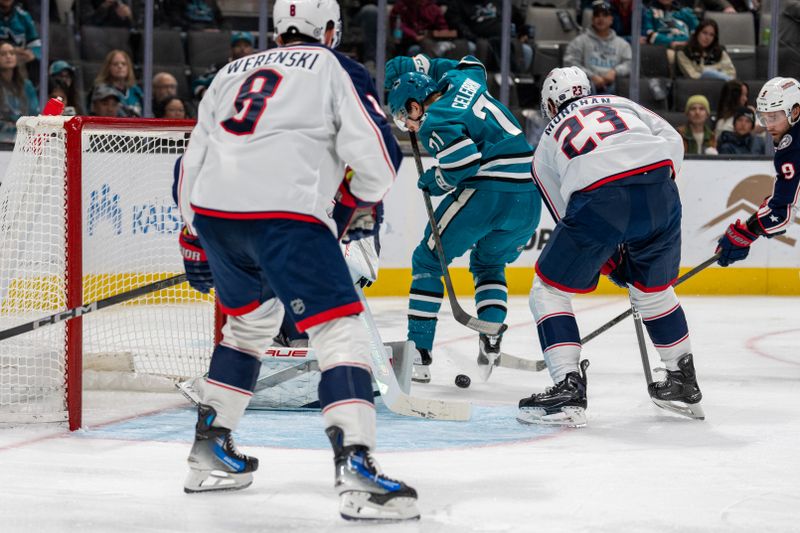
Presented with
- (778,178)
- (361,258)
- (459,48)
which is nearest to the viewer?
(361,258)

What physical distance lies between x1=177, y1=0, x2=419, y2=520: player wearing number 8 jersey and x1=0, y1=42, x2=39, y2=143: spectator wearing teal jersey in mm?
4089

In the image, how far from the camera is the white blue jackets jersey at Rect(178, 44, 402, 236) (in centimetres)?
238

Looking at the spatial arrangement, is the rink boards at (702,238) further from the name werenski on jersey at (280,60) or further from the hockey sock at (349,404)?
the hockey sock at (349,404)

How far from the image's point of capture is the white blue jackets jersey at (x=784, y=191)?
13.3 ft

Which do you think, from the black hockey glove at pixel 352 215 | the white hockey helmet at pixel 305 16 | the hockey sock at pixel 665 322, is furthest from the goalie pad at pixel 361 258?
the white hockey helmet at pixel 305 16

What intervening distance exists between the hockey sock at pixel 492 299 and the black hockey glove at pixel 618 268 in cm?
76

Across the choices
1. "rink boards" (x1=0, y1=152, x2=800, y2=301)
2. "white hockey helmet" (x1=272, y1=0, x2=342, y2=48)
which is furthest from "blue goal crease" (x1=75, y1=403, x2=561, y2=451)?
"rink boards" (x1=0, y1=152, x2=800, y2=301)

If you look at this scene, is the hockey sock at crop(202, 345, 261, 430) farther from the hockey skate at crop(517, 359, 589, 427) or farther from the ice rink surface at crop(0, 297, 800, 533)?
A: the hockey skate at crop(517, 359, 589, 427)

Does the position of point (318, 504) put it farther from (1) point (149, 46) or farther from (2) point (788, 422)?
(1) point (149, 46)

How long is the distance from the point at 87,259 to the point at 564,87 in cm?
147

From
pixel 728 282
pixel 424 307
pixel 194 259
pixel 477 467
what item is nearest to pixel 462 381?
pixel 424 307

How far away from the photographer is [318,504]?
254cm

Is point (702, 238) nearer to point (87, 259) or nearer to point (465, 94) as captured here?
point (465, 94)

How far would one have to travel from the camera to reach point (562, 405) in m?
3.41
